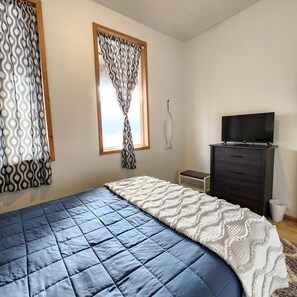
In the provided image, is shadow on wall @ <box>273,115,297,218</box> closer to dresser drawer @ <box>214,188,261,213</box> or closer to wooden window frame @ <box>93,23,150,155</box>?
dresser drawer @ <box>214,188,261,213</box>

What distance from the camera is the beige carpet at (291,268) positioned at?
1292mm

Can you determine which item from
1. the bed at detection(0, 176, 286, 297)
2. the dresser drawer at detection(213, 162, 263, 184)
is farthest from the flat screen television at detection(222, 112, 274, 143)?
the bed at detection(0, 176, 286, 297)

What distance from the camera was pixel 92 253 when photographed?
929 mm

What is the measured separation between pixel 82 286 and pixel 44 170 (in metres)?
1.53

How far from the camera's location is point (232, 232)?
1022mm

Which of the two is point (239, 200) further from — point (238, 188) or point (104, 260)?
point (104, 260)

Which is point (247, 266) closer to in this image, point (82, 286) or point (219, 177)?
point (82, 286)

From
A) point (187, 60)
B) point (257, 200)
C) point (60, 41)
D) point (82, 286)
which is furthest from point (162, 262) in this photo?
point (187, 60)

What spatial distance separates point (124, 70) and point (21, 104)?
1388mm

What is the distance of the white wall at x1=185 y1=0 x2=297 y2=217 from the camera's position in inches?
87.8

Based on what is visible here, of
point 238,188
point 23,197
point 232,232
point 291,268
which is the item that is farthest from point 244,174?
point 23,197

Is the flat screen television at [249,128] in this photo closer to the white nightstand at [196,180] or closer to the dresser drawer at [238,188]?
the dresser drawer at [238,188]

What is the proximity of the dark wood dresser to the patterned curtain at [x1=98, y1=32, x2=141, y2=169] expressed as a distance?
128 centimetres

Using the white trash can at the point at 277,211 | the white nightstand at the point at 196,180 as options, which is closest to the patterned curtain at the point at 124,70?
the white nightstand at the point at 196,180
